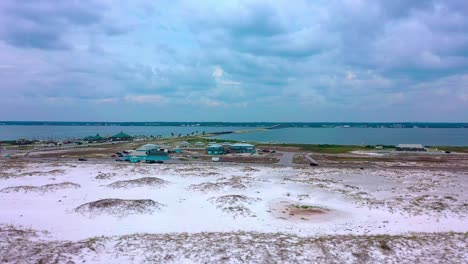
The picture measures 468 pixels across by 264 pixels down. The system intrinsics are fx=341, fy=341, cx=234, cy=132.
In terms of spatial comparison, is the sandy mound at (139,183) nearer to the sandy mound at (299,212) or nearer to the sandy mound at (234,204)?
the sandy mound at (234,204)

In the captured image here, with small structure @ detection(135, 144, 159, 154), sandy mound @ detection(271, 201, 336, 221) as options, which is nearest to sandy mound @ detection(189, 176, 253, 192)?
sandy mound @ detection(271, 201, 336, 221)

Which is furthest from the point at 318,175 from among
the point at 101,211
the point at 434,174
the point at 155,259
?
the point at 155,259

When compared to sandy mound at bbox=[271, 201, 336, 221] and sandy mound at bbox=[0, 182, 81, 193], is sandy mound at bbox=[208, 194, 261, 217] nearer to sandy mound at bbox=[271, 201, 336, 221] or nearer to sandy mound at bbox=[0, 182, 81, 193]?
sandy mound at bbox=[271, 201, 336, 221]

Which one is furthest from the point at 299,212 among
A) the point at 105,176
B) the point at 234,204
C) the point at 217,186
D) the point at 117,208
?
the point at 105,176

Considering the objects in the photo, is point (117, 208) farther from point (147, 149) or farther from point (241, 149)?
point (241, 149)

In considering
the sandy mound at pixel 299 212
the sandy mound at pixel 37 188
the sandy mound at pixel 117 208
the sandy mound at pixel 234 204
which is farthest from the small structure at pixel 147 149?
the sandy mound at pixel 299 212

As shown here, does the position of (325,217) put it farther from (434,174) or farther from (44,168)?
(44,168)
